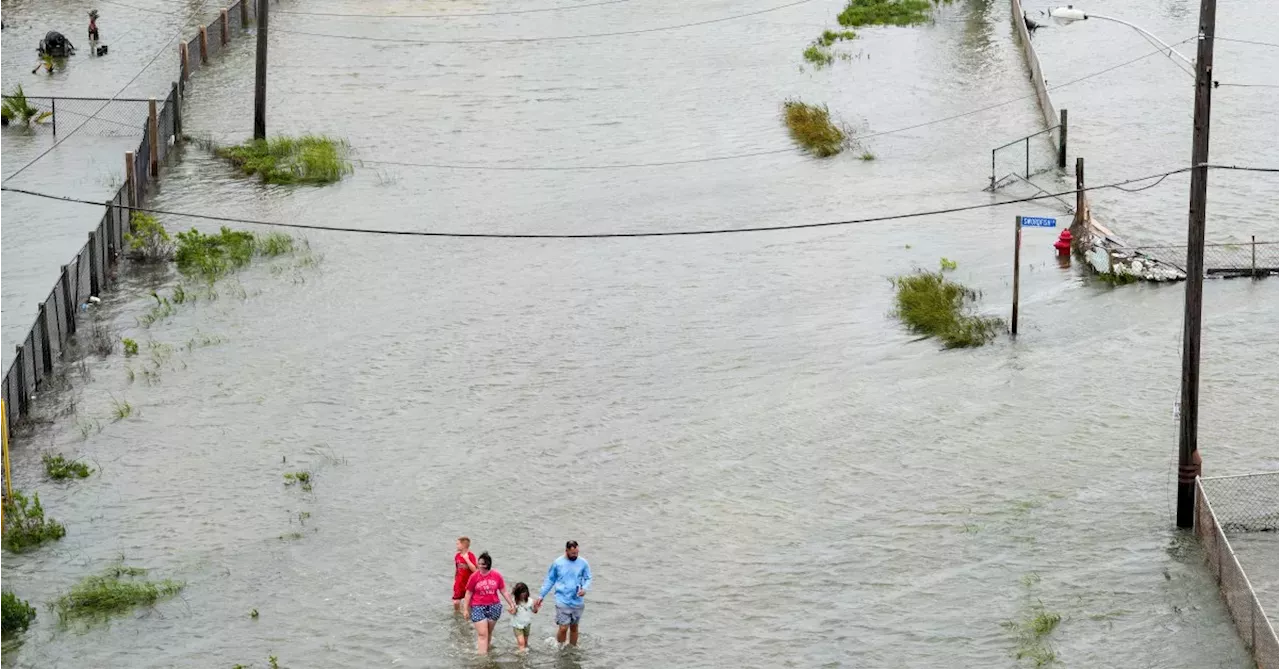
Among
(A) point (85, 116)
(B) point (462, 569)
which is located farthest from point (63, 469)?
(A) point (85, 116)

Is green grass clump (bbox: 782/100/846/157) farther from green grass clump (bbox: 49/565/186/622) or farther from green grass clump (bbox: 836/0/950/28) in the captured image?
green grass clump (bbox: 49/565/186/622)

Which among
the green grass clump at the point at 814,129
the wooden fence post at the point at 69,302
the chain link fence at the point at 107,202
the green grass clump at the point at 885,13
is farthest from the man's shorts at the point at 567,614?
the green grass clump at the point at 885,13

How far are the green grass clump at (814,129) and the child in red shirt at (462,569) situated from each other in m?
26.1

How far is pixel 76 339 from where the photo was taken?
112ft

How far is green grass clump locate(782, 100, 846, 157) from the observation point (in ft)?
155

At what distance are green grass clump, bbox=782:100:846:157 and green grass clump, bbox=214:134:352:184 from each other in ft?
40.9

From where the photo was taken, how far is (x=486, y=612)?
69.9ft

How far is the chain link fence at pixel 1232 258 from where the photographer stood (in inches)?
1393

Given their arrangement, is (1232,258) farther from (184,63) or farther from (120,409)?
(184,63)

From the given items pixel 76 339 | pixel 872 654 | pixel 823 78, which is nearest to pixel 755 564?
pixel 872 654

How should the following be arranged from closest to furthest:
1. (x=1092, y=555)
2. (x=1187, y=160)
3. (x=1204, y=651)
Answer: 1. (x=1204, y=651)
2. (x=1092, y=555)
3. (x=1187, y=160)

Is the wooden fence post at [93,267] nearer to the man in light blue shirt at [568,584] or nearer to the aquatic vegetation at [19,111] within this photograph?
A: the aquatic vegetation at [19,111]

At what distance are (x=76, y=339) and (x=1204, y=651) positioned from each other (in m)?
22.3

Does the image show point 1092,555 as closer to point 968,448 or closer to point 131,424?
point 968,448
